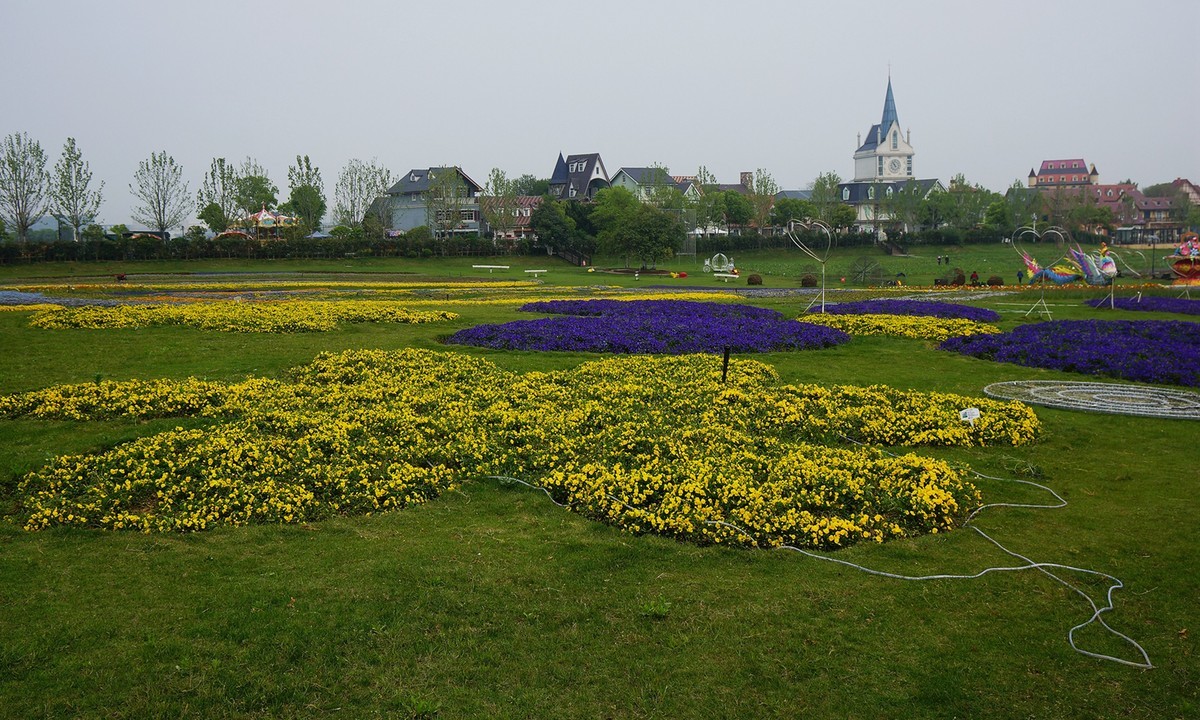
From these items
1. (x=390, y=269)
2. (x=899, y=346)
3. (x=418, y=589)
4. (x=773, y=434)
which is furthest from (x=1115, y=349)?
(x=390, y=269)

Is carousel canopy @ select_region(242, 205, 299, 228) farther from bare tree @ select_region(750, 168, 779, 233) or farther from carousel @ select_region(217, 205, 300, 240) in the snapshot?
bare tree @ select_region(750, 168, 779, 233)

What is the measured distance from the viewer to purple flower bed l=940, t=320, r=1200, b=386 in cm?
1547

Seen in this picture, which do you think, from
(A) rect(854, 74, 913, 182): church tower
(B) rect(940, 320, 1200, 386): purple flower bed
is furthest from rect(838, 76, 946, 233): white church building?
(B) rect(940, 320, 1200, 386): purple flower bed

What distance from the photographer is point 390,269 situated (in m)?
56.2

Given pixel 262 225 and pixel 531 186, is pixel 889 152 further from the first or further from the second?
pixel 262 225

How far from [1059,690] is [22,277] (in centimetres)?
5154

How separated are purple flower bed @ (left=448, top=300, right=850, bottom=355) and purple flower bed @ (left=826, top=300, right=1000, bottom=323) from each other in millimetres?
4947

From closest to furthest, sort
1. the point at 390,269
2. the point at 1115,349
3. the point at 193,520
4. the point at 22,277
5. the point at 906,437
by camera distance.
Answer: the point at 193,520
the point at 906,437
the point at 1115,349
the point at 22,277
the point at 390,269

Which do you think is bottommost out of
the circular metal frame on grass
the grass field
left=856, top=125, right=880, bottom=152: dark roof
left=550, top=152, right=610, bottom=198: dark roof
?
the grass field

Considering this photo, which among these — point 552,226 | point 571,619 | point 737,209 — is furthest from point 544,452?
point 737,209

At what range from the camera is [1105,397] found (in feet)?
44.3

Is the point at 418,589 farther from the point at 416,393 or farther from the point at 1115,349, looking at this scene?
the point at 1115,349

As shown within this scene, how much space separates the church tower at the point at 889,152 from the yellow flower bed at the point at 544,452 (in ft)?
441

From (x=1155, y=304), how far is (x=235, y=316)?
2919 cm
